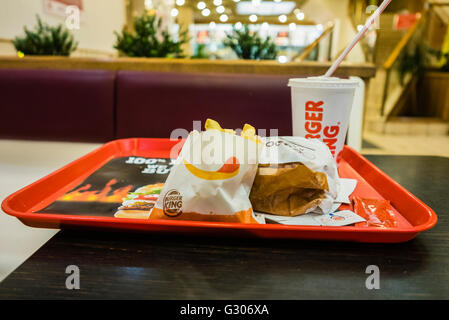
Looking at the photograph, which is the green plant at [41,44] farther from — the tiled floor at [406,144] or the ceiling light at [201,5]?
the ceiling light at [201,5]

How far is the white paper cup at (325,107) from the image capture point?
2.39 ft

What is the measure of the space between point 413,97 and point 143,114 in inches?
244

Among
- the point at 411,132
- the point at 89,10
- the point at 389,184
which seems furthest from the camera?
the point at 411,132

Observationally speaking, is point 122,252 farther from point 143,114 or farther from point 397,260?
point 143,114

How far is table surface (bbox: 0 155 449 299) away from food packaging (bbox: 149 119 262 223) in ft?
0.13

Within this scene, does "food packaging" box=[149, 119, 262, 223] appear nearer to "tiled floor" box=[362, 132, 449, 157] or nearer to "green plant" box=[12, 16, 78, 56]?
"green plant" box=[12, 16, 78, 56]

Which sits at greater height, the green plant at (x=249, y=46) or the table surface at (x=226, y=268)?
the green plant at (x=249, y=46)

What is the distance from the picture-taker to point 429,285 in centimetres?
39

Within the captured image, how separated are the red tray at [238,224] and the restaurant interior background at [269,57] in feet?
0.23

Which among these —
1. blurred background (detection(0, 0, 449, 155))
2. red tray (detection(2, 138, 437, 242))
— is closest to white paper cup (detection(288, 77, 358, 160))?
red tray (detection(2, 138, 437, 242))

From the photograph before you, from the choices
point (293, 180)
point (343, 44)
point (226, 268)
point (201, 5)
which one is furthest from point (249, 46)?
point (201, 5)

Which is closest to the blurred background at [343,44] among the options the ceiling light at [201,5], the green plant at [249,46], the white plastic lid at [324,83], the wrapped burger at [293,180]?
the green plant at [249,46]

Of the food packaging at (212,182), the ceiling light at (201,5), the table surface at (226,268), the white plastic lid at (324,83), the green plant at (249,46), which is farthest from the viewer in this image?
the ceiling light at (201,5)
